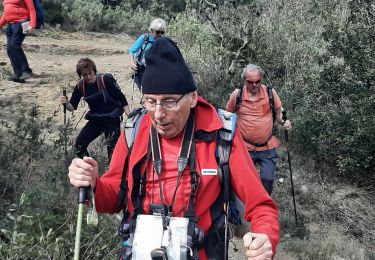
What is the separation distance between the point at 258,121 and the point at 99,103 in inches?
78.5

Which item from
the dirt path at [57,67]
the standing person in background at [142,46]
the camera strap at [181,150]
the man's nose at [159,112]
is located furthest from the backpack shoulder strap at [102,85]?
the man's nose at [159,112]

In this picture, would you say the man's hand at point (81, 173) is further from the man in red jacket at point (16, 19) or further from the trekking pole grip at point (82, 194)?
the man in red jacket at point (16, 19)

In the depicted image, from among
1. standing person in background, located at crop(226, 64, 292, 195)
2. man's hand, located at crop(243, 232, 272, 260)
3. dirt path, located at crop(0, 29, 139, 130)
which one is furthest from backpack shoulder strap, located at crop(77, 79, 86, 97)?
man's hand, located at crop(243, 232, 272, 260)

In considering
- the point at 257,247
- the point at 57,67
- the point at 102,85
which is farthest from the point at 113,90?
the point at 57,67

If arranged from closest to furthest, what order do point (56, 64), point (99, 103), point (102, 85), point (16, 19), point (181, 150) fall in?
point (181, 150)
point (102, 85)
point (99, 103)
point (16, 19)
point (56, 64)

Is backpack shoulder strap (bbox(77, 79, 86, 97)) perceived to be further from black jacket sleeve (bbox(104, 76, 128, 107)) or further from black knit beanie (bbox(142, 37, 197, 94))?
black knit beanie (bbox(142, 37, 197, 94))

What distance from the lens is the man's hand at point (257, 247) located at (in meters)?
2.14

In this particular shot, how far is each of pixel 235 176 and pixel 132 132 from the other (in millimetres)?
601

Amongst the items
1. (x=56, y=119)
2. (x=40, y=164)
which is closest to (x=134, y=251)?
(x=40, y=164)

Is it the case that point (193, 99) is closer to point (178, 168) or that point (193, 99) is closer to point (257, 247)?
point (178, 168)

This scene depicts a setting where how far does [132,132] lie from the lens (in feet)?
8.66

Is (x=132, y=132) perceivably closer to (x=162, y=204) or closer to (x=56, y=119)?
(x=162, y=204)

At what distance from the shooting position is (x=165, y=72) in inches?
98.6

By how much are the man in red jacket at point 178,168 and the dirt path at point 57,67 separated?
365cm
